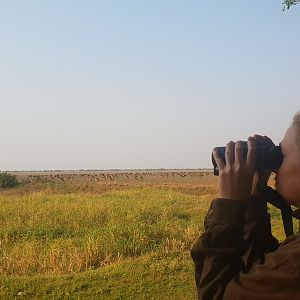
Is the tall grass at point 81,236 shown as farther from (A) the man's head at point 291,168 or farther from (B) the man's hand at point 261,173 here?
(A) the man's head at point 291,168

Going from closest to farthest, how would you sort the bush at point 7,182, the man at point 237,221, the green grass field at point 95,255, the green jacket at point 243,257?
the green jacket at point 243,257, the man at point 237,221, the green grass field at point 95,255, the bush at point 7,182

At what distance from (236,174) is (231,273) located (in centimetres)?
33

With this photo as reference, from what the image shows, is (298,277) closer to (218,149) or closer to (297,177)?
(297,177)

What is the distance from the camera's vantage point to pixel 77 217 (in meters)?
14.6

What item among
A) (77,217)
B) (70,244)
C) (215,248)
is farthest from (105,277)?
(77,217)

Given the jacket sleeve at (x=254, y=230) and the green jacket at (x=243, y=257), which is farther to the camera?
the jacket sleeve at (x=254, y=230)

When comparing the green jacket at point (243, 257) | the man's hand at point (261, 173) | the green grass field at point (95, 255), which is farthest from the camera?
the green grass field at point (95, 255)

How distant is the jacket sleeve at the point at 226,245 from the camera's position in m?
1.54

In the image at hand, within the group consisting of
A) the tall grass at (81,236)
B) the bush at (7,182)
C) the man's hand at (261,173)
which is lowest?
the tall grass at (81,236)

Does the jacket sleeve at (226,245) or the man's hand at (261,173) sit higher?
the man's hand at (261,173)

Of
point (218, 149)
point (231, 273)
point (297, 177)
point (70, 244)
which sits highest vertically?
point (218, 149)

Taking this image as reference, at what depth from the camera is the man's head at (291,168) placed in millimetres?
1528

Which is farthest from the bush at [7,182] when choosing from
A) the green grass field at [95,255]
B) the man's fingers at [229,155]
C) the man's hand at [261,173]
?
the man's fingers at [229,155]

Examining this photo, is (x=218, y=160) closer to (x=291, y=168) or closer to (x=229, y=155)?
(x=229, y=155)
